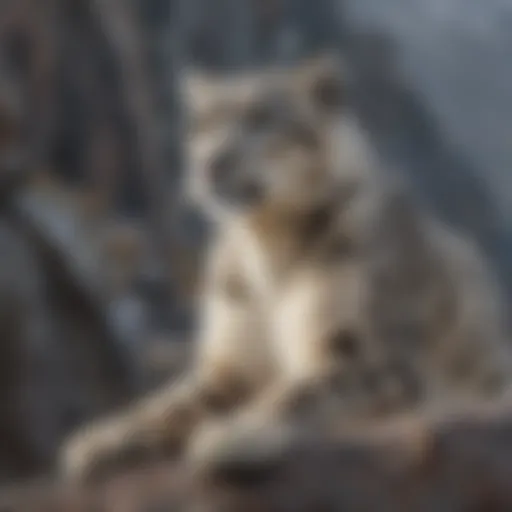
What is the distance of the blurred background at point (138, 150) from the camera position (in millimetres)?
1891

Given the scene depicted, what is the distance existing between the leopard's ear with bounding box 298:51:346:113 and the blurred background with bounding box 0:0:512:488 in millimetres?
593

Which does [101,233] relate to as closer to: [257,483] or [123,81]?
[123,81]

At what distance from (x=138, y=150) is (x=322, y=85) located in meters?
1.30

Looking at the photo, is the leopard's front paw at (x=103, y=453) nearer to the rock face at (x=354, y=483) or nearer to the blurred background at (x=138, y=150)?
the rock face at (x=354, y=483)

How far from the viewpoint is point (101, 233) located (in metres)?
2.13

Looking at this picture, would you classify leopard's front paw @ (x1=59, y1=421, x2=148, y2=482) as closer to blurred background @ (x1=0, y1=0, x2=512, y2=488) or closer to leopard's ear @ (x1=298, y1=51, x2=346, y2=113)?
leopard's ear @ (x1=298, y1=51, x2=346, y2=113)

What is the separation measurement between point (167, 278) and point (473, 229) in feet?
1.99

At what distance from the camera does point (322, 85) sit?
1239 mm

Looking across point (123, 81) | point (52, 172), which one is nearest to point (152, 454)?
point (52, 172)

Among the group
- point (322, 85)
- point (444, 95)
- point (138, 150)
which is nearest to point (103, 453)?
point (322, 85)

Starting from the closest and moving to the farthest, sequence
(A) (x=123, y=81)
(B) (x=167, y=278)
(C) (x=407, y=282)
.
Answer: (C) (x=407, y=282) → (B) (x=167, y=278) → (A) (x=123, y=81)

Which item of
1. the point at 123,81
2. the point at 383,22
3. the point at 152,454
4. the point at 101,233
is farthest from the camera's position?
the point at 383,22

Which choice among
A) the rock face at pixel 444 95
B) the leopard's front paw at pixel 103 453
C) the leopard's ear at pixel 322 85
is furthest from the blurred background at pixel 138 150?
the leopard's front paw at pixel 103 453

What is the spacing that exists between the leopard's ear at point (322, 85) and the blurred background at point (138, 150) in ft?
1.94
